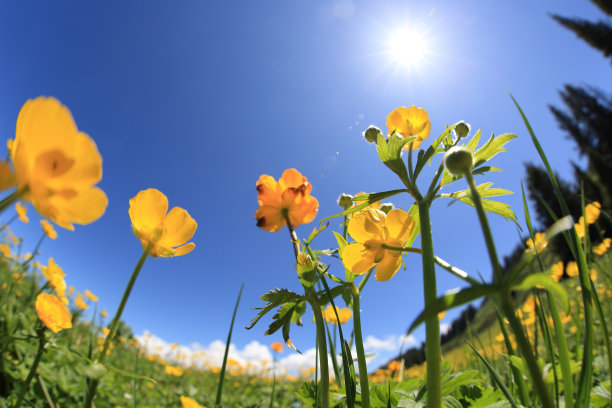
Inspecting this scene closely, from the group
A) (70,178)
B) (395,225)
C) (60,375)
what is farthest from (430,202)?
(60,375)

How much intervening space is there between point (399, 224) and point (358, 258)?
0.12 meters

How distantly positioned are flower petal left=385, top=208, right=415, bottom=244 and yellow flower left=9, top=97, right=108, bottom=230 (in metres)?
0.52

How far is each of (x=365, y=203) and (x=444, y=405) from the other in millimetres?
511

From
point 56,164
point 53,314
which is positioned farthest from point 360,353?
point 53,314

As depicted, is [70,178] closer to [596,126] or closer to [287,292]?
[287,292]

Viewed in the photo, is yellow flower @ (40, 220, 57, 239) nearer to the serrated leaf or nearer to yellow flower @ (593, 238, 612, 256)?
the serrated leaf

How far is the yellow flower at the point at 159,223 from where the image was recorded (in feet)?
2.02

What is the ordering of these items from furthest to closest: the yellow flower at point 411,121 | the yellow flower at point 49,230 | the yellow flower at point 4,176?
the yellow flower at point 49,230
the yellow flower at point 411,121
the yellow flower at point 4,176

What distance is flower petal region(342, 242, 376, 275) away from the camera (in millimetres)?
709

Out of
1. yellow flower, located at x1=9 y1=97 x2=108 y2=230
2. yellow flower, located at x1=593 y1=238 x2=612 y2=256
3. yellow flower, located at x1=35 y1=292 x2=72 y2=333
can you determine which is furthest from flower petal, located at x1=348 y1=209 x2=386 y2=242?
yellow flower, located at x1=593 y1=238 x2=612 y2=256

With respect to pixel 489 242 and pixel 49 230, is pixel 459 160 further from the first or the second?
pixel 49 230

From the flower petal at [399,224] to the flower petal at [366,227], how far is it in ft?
0.07

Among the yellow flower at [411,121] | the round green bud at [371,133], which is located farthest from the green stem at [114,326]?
the yellow flower at [411,121]

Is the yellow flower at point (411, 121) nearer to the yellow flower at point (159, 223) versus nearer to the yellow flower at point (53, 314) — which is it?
the yellow flower at point (159, 223)
